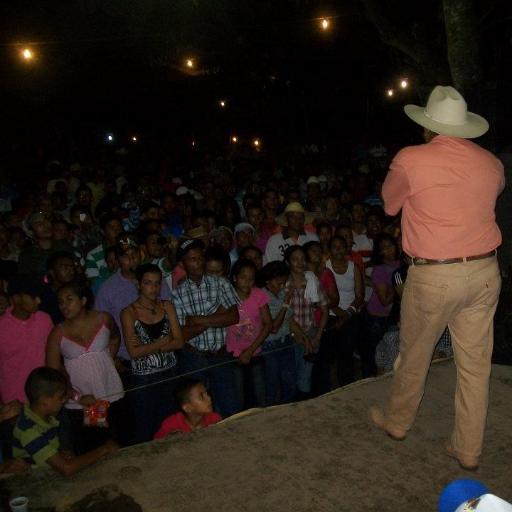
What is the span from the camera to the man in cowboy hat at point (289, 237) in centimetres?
693

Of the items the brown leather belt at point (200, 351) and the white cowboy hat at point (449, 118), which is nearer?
the white cowboy hat at point (449, 118)

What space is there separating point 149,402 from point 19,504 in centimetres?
195

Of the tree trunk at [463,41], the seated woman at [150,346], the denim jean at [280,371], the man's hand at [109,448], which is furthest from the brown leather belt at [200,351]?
the tree trunk at [463,41]

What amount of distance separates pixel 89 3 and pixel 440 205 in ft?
52.0

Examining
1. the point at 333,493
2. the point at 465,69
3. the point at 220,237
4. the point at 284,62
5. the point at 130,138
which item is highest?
the point at 284,62

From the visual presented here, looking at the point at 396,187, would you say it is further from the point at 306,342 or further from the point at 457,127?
the point at 306,342

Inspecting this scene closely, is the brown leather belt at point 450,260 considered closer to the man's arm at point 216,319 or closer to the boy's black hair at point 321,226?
the man's arm at point 216,319

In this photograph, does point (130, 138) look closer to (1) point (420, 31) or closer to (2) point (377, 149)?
(2) point (377, 149)

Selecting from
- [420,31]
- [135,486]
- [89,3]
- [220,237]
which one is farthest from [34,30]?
[135,486]

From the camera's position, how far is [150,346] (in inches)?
185

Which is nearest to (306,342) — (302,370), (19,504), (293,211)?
(302,370)

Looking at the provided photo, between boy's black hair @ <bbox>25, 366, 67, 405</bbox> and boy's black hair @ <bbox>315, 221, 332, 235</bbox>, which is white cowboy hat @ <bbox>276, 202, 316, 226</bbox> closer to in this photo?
boy's black hair @ <bbox>315, 221, 332, 235</bbox>

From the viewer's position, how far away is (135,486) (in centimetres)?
305

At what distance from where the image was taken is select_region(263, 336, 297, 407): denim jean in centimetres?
550
